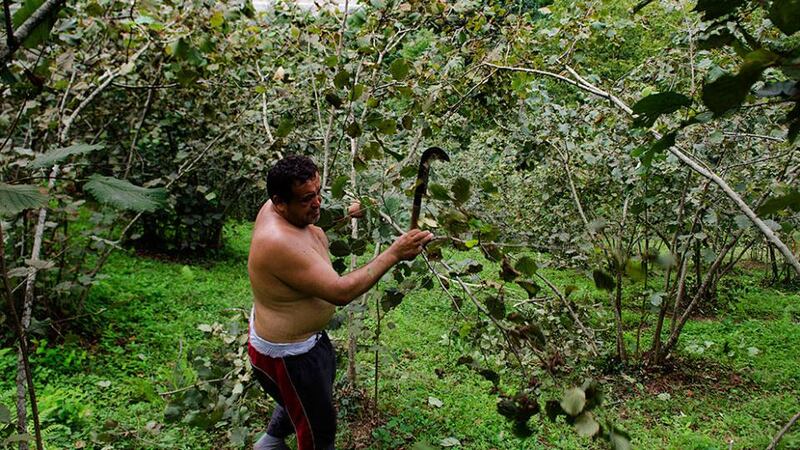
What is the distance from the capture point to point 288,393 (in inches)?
96.3

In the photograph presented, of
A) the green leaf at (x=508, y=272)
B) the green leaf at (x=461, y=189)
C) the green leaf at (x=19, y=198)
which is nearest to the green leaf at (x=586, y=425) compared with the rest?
the green leaf at (x=508, y=272)

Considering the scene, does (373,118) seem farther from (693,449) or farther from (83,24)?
(693,449)

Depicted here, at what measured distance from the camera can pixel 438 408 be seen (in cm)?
397

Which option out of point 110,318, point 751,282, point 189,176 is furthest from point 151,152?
point 751,282

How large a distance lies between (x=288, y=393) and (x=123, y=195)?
1.64 meters

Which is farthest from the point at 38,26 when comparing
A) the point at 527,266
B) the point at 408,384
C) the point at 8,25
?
the point at 408,384

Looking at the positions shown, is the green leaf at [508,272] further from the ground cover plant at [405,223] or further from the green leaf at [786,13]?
the green leaf at [786,13]

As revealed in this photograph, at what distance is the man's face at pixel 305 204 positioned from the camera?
2299mm

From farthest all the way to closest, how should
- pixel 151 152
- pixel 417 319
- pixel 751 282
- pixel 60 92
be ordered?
pixel 751 282, pixel 151 152, pixel 417 319, pixel 60 92

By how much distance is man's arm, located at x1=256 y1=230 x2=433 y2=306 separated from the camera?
2.01 m

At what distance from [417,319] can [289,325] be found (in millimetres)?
3647

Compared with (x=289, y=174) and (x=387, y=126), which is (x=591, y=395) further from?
(x=289, y=174)

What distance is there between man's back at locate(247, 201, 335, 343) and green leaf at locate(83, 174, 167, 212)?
1166 mm

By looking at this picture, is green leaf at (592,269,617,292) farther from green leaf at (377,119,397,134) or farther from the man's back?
the man's back
